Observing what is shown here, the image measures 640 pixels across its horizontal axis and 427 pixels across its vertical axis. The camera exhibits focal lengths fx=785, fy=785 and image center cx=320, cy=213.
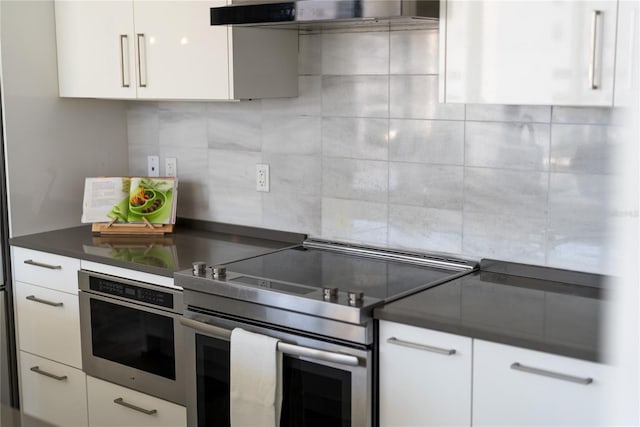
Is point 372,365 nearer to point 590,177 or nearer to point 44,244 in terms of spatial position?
point 590,177

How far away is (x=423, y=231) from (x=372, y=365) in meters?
0.68

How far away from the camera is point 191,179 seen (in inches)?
133

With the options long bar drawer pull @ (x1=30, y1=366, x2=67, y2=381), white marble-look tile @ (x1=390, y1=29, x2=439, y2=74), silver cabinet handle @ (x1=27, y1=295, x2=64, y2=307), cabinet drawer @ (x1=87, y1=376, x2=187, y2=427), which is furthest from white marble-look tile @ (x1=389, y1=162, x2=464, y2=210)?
long bar drawer pull @ (x1=30, y1=366, x2=67, y2=381)

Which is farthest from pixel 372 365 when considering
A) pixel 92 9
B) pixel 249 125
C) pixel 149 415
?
pixel 92 9

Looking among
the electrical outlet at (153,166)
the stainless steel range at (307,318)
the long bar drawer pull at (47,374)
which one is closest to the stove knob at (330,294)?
the stainless steel range at (307,318)

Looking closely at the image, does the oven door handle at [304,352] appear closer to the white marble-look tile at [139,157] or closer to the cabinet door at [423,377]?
the cabinet door at [423,377]

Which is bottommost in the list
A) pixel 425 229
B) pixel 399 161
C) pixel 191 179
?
pixel 425 229

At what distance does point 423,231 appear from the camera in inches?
105

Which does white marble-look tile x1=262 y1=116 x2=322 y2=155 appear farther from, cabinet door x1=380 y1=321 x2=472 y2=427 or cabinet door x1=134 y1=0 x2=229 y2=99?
cabinet door x1=380 y1=321 x2=472 y2=427

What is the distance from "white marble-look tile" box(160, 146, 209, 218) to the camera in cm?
332

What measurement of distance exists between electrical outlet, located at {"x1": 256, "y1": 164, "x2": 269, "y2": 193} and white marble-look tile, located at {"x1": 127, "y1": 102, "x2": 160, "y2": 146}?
1.97 ft

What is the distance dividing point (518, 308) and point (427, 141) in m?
0.75

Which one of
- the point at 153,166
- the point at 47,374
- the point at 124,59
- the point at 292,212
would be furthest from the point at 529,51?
the point at 47,374

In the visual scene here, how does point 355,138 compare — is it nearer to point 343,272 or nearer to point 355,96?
point 355,96
